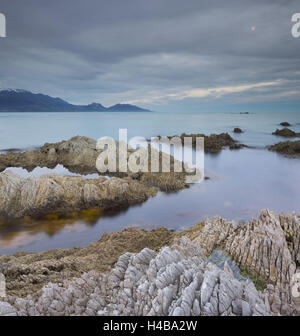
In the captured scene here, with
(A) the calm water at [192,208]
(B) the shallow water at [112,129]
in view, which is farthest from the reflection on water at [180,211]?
(B) the shallow water at [112,129]

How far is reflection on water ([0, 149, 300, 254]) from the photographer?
7095 mm

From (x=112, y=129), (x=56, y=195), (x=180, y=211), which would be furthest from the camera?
(x=112, y=129)

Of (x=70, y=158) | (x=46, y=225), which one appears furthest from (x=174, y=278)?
(x=70, y=158)

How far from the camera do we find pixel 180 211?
29.4ft

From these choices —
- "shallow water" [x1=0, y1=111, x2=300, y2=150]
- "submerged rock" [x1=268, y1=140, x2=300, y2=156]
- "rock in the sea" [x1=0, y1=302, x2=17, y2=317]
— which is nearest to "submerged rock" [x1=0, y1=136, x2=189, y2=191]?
"shallow water" [x1=0, y1=111, x2=300, y2=150]

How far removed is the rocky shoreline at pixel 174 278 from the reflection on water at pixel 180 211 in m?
2.05

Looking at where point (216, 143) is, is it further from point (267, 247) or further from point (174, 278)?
point (174, 278)

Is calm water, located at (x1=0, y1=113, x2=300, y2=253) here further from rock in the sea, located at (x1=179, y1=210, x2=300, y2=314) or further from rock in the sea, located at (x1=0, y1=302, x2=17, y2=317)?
rock in the sea, located at (x1=0, y1=302, x2=17, y2=317)

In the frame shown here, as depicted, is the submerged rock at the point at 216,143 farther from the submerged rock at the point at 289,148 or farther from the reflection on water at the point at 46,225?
the reflection on water at the point at 46,225

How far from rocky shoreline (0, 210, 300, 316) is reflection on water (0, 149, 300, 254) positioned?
2.05 meters

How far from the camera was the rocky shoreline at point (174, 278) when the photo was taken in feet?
9.84

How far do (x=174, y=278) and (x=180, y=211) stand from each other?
5637 mm

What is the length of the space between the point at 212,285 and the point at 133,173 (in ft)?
32.5
